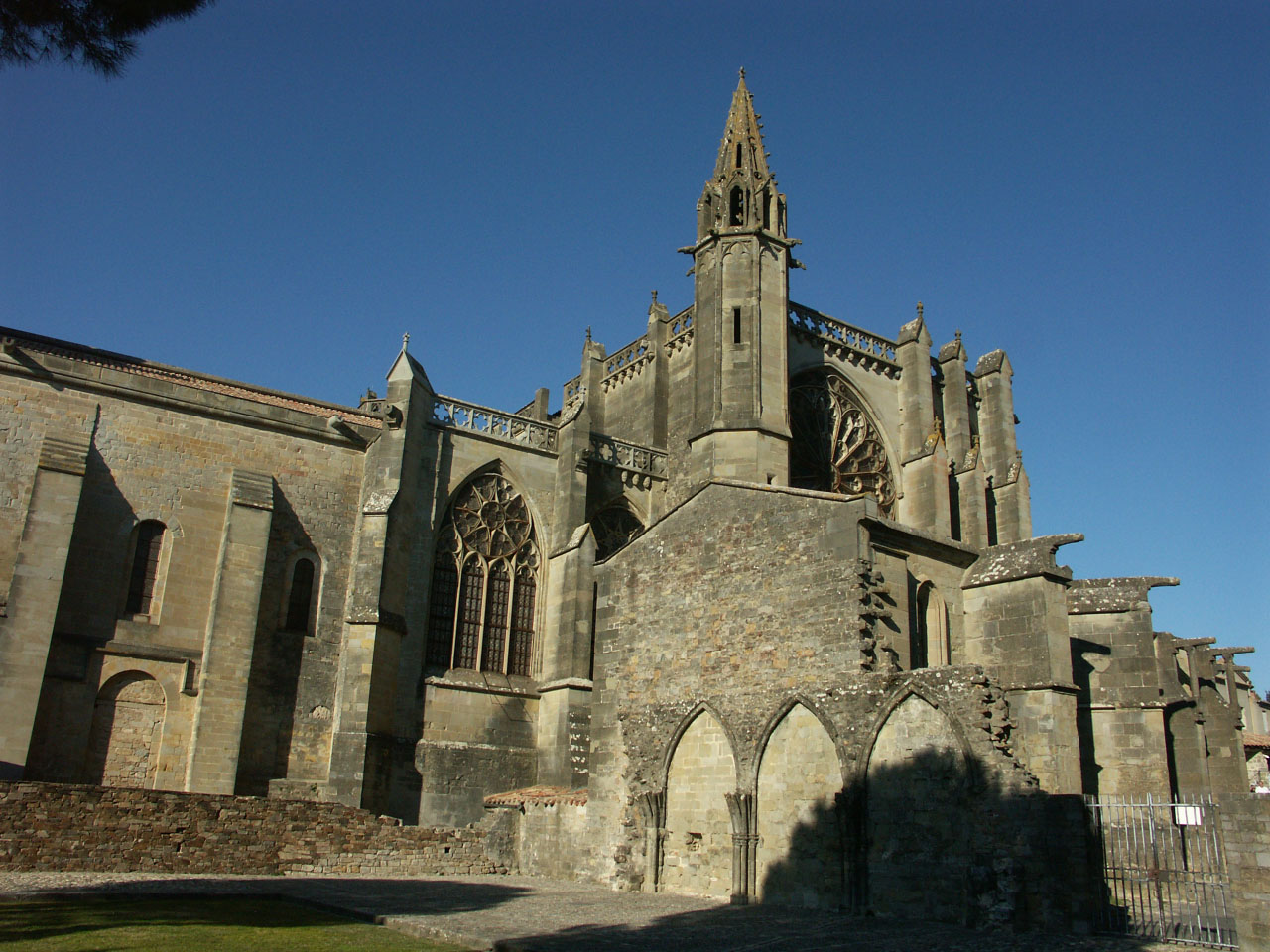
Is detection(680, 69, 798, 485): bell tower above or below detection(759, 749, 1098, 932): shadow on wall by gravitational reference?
above

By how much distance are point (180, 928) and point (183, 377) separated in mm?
13760

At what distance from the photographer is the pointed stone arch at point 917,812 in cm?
1161

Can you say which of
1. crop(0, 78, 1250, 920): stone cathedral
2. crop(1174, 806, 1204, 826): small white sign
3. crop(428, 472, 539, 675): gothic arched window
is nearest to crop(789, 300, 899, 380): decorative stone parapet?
crop(0, 78, 1250, 920): stone cathedral

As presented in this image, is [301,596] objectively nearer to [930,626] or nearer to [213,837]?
[213,837]

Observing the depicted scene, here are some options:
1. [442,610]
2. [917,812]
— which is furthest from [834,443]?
[917,812]

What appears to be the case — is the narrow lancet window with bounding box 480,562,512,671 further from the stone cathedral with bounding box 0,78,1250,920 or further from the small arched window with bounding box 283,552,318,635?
the small arched window with bounding box 283,552,318,635

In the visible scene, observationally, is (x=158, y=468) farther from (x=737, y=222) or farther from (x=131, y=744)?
(x=737, y=222)

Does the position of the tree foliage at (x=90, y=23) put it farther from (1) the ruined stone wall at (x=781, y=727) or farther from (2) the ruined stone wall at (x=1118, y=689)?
(2) the ruined stone wall at (x=1118, y=689)

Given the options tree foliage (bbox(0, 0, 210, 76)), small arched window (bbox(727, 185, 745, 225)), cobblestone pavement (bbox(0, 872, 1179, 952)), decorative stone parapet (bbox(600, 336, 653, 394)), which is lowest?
cobblestone pavement (bbox(0, 872, 1179, 952))

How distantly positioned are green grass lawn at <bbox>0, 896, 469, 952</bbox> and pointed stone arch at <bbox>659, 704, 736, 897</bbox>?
573cm

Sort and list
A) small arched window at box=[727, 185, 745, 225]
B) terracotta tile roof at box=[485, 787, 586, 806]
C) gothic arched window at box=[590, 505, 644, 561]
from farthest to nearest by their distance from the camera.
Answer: gothic arched window at box=[590, 505, 644, 561] → small arched window at box=[727, 185, 745, 225] → terracotta tile roof at box=[485, 787, 586, 806]

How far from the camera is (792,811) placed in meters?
13.4

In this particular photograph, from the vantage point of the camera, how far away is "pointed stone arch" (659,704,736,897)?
557 inches

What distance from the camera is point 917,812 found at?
39.7 feet
